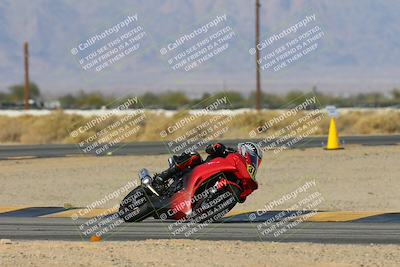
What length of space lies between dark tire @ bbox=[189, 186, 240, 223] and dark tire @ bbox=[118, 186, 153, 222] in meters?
0.63

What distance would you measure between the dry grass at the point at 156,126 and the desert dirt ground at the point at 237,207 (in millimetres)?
12389

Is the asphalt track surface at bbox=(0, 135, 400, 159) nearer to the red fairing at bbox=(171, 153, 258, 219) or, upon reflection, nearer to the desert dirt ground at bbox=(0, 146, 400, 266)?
the desert dirt ground at bbox=(0, 146, 400, 266)

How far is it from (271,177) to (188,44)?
111m

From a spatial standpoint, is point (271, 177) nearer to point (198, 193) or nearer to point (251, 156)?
point (251, 156)

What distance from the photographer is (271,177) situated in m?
22.1

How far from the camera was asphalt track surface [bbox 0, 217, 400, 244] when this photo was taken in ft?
40.9

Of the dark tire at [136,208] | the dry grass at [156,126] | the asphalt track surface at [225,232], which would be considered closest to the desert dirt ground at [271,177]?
the asphalt track surface at [225,232]

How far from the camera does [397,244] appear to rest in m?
11.8

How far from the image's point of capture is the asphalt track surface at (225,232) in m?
12.5

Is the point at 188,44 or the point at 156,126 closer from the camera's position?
the point at 156,126

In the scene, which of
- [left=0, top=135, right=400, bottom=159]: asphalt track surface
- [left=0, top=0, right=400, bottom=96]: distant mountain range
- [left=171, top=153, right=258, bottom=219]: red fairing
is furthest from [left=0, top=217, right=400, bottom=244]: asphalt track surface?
[left=0, top=0, right=400, bottom=96]: distant mountain range

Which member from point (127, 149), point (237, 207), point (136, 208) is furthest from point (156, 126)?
point (136, 208)

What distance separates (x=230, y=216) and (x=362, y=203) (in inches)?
166

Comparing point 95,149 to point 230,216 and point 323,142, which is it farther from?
point 230,216
